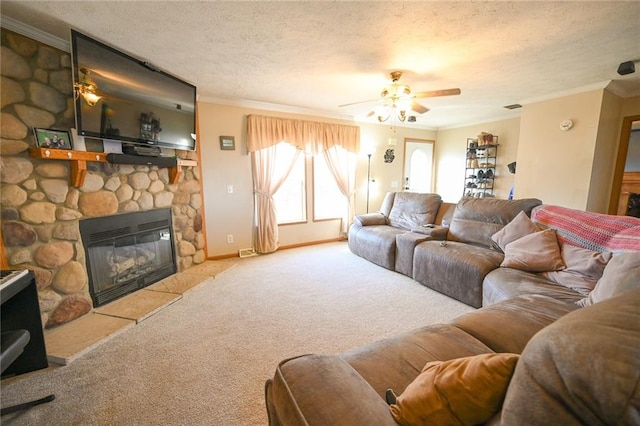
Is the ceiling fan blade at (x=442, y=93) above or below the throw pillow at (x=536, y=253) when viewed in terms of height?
above

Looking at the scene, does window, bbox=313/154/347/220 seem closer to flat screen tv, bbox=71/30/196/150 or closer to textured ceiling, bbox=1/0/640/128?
textured ceiling, bbox=1/0/640/128

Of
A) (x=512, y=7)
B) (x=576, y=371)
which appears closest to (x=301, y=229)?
(x=512, y=7)

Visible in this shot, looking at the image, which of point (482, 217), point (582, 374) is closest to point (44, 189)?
point (582, 374)

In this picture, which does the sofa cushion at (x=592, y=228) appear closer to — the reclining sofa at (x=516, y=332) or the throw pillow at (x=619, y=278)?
the reclining sofa at (x=516, y=332)

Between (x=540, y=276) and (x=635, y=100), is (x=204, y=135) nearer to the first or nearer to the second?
(x=540, y=276)

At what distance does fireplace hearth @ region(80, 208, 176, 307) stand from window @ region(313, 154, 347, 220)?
2.38 metres

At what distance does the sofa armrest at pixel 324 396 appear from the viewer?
0.68m

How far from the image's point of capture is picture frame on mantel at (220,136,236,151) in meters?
3.73

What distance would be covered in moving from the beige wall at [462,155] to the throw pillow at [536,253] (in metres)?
3.24

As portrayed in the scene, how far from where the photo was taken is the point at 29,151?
1919 mm

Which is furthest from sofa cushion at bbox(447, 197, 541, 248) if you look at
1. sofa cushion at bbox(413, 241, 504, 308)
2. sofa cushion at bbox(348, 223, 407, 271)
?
sofa cushion at bbox(348, 223, 407, 271)

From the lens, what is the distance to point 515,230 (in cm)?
242

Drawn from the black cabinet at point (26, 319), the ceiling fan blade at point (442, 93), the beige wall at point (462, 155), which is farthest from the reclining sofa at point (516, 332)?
the beige wall at point (462, 155)

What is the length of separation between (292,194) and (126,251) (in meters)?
2.49
